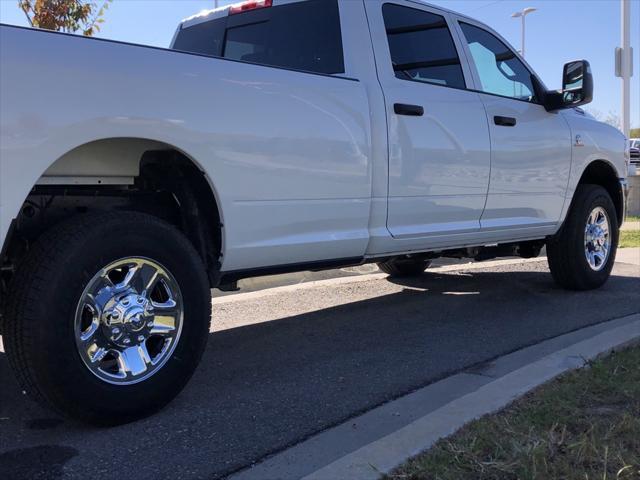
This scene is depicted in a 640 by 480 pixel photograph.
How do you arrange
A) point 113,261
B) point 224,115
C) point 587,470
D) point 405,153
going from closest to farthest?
point 587,470
point 113,261
point 224,115
point 405,153

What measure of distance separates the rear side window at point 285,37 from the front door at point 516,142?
4.36 ft

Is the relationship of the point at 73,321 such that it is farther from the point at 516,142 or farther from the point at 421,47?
the point at 516,142

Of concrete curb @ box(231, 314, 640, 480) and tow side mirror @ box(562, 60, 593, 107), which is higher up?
tow side mirror @ box(562, 60, 593, 107)

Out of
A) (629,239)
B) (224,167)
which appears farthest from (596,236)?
(629,239)

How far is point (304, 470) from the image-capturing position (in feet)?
8.70

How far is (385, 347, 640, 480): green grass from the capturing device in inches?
96.2

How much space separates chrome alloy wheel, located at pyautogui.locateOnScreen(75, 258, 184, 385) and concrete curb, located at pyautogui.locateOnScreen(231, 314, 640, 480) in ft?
2.49

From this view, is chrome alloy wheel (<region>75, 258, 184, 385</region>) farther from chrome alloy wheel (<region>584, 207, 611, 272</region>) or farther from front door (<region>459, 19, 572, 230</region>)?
chrome alloy wheel (<region>584, 207, 611, 272</region>)

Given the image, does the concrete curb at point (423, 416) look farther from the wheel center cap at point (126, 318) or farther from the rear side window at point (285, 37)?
the rear side window at point (285, 37)

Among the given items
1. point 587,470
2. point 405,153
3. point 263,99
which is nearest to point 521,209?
point 405,153

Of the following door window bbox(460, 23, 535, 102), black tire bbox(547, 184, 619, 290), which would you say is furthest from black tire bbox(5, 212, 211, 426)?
black tire bbox(547, 184, 619, 290)

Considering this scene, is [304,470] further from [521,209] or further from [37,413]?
[521,209]

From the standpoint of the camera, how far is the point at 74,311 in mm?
2805

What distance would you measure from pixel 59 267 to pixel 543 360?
264 centimetres
